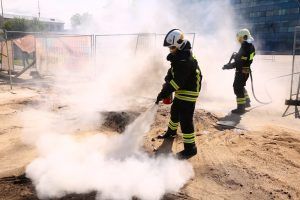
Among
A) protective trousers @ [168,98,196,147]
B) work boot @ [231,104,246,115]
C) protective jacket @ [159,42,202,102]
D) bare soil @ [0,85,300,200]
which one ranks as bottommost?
bare soil @ [0,85,300,200]

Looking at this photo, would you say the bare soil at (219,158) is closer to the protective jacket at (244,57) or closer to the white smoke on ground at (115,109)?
the white smoke on ground at (115,109)

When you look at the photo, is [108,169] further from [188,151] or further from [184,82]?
[184,82]

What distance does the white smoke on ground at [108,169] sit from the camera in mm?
3734

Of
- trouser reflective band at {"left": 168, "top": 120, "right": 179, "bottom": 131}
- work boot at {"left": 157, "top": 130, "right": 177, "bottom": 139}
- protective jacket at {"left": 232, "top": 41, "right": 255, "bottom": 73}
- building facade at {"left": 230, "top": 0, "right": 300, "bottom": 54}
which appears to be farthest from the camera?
building facade at {"left": 230, "top": 0, "right": 300, "bottom": 54}

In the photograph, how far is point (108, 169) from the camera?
164 inches

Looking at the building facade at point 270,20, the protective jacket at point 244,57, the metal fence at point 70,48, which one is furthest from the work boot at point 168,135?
the building facade at point 270,20

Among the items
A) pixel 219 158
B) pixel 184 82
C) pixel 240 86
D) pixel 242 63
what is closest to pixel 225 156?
pixel 219 158

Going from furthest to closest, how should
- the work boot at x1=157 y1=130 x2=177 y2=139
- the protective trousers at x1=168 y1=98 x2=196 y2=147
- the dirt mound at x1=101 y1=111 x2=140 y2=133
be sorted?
1. the dirt mound at x1=101 y1=111 x2=140 y2=133
2. the work boot at x1=157 y1=130 x2=177 y2=139
3. the protective trousers at x1=168 y1=98 x2=196 y2=147

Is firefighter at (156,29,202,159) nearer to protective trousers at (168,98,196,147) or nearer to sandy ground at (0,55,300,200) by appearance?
protective trousers at (168,98,196,147)

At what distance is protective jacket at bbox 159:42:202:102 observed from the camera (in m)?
4.54

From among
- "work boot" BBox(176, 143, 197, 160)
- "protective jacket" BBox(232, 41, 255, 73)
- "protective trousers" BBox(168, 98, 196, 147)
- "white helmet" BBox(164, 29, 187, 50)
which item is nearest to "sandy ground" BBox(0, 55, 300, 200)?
"work boot" BBox(176, 143, 197, 160)

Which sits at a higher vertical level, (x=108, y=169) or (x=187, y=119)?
(x=187, y=119)

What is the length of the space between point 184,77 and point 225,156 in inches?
57.2

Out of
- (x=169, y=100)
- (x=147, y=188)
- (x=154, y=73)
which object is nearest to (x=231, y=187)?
(x=147, y=188)
